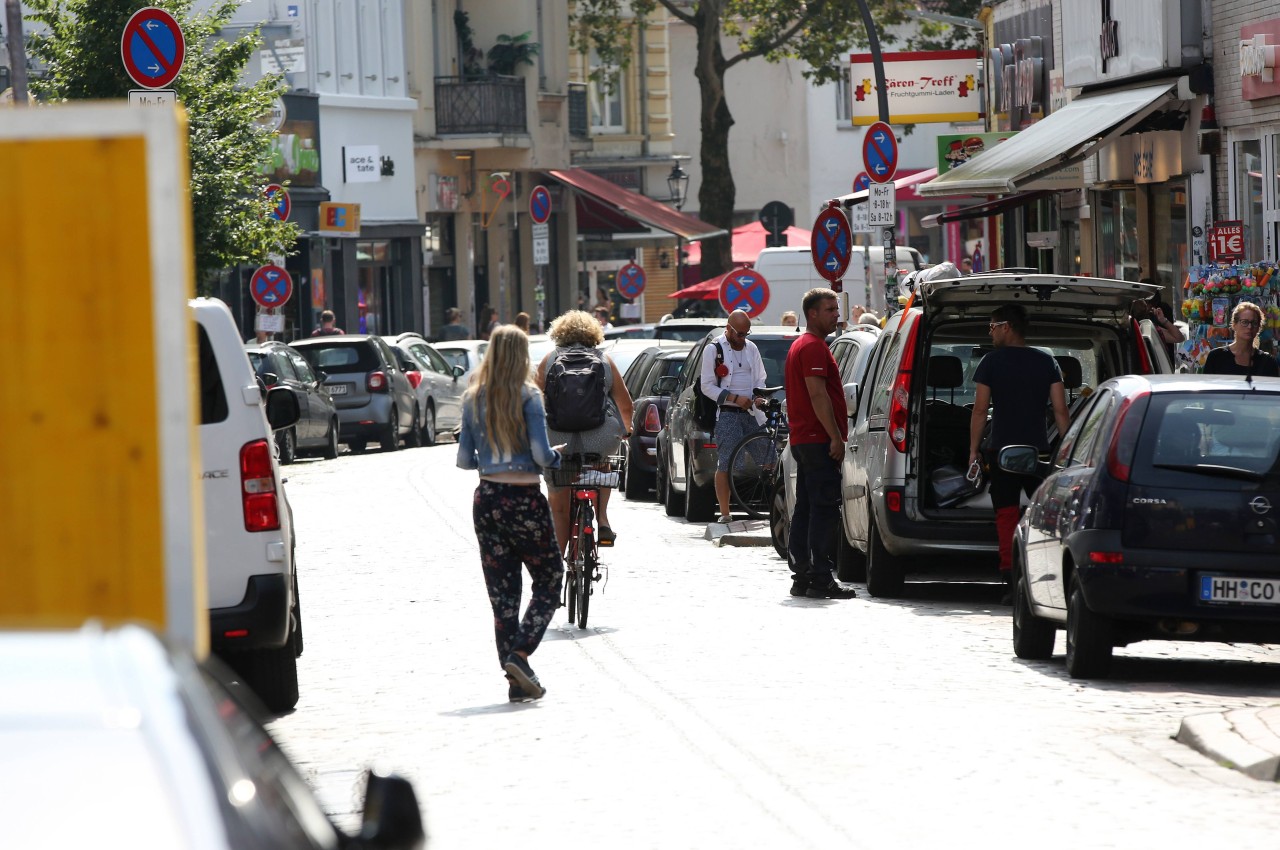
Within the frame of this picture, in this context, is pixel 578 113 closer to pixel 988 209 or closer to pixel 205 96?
pixel 205 96

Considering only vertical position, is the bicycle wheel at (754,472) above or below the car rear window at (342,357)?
below

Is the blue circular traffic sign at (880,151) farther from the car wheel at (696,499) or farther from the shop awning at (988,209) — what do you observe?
the car wheel at (696,499)

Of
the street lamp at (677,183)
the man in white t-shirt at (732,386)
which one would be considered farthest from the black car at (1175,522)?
the street lamp at (677,183)

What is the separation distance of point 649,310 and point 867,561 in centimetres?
5793

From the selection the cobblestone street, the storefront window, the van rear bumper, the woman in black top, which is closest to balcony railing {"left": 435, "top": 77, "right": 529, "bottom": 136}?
the storefront window

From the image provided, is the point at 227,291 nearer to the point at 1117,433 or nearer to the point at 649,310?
the point at 649,310

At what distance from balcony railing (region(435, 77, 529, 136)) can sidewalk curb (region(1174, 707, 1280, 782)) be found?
151 ft

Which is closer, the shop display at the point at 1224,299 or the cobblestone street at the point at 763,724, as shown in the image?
the cobblestone street at the point at 763,724

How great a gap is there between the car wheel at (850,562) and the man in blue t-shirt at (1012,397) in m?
2.46

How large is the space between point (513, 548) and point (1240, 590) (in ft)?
10.7

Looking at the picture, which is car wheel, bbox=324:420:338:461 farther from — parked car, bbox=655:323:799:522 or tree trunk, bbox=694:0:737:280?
tree trunk, bbox=694:0:737:280

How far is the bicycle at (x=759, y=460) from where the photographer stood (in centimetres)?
1956

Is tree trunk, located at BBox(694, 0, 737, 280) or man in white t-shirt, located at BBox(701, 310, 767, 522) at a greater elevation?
tree trunk, located at BBox(694, 0, 737, 280)

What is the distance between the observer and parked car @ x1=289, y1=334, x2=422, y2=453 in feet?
112
